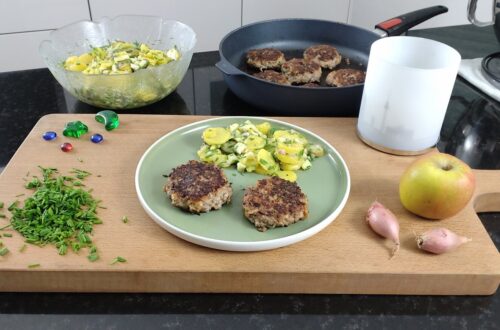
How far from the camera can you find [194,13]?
251 cm

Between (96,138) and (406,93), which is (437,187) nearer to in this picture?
(406,93)

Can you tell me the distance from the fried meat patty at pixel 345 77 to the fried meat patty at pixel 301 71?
0.05 meters

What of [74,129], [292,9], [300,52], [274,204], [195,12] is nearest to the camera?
[274,204]

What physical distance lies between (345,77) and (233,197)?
0.63 m

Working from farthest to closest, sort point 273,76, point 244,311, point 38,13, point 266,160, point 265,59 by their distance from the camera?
point 38,13 → point 265,59 → point 273,76 → point 266,160 → point 244,311

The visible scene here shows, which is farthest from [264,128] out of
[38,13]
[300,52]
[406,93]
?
[38,13]

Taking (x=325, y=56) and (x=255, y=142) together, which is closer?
(x=255, y=142)

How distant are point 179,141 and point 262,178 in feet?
0.83

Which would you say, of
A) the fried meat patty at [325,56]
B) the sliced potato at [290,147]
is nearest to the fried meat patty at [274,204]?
the sliced potato at [290,147]

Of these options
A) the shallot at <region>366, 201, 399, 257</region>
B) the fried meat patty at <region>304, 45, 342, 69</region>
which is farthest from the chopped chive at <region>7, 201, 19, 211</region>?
→ the fried meat patty at <region>304, 45, 342, 69</region>

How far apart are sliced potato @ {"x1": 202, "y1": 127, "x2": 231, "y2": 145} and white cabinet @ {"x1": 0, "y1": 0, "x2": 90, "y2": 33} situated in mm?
1554

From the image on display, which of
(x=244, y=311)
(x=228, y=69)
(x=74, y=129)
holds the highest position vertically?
(x=228, y=69)

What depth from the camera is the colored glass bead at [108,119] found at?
1.22 m

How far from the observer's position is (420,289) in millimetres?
861
